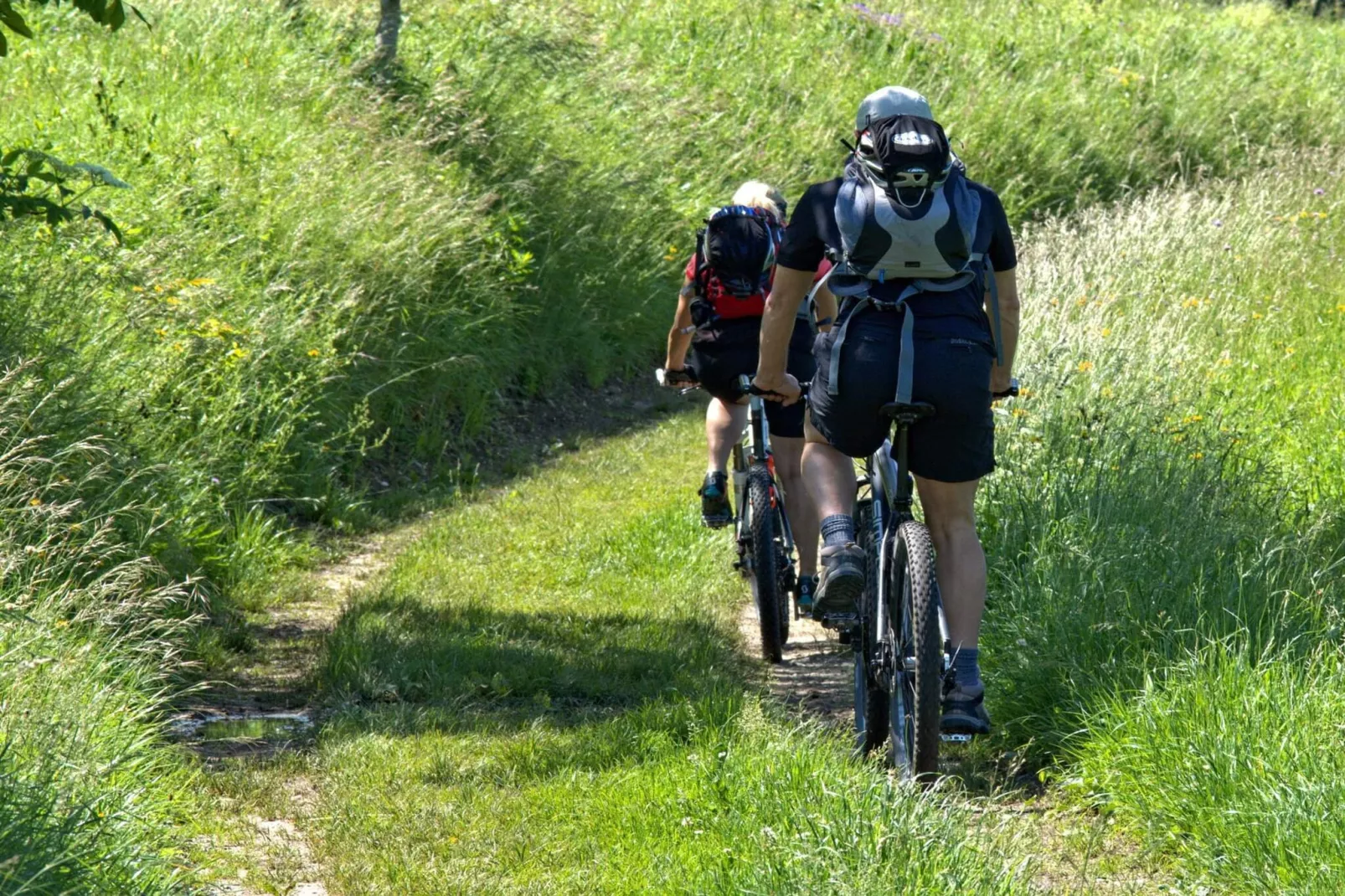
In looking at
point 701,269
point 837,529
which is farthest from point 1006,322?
point 701,269

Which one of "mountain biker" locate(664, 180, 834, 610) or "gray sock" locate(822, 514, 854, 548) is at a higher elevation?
"mountain biker" locate(664, 180, 834, 610)

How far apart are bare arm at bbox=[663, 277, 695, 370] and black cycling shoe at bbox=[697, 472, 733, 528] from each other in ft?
1.82

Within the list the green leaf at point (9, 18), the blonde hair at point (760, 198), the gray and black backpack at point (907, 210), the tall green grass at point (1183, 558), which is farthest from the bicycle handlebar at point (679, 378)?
the green leaf at point (9, 18)

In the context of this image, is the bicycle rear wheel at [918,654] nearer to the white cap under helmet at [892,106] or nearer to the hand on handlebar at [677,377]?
the white cap under helmet at [892,106]

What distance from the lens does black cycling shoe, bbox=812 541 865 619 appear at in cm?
450

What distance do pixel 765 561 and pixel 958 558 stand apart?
187 cm

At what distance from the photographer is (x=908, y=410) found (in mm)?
4309

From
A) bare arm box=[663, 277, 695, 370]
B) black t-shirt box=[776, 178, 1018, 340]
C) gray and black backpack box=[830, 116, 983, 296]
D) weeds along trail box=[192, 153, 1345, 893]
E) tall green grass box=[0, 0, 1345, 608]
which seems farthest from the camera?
tall green grass box=[0, 0, 1345, 608]

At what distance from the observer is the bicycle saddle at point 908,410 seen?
4301 mm

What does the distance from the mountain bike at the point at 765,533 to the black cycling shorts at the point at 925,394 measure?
68.3 inches

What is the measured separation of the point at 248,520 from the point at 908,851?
4.98 m

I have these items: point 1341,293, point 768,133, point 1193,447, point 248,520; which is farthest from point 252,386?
point 768,133

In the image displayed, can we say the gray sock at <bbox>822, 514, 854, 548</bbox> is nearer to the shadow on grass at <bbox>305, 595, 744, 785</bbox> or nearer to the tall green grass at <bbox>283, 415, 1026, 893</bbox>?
the tall green grass at <bbox>283, 415, 1026, 893</bbox>

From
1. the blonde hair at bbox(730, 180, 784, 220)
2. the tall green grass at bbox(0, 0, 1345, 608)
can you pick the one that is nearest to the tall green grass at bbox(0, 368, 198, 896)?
the tall green grass at bbox(0, 0, 1345, 608)
